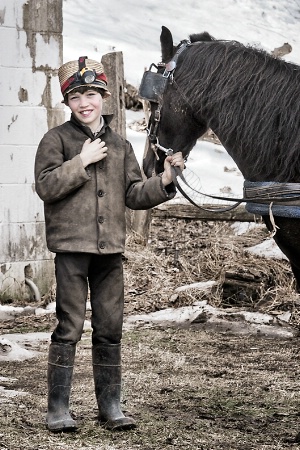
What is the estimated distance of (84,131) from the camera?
4238mm

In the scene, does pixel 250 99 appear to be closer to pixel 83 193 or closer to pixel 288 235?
pixel 288 235

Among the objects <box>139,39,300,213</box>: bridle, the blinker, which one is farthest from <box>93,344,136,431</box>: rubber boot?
the blinker

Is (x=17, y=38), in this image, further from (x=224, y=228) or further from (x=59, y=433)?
(x=59, y=433)

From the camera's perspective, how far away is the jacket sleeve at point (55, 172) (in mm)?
4070

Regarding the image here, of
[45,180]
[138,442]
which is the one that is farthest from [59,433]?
[45,180]

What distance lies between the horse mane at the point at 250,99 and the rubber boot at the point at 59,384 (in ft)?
3.79

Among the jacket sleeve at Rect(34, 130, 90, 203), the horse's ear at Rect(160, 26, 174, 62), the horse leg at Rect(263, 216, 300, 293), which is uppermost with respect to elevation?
the horse's ear at Rect(160, 26, 174, 62)

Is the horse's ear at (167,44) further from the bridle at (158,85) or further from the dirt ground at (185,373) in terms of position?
the dirt ground at (185,373)

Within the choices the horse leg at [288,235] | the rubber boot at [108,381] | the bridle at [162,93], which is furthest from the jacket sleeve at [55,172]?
the horse leg at [288,235]

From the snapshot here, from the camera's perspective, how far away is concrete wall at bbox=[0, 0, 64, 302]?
24.7 feet

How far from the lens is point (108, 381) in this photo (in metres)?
4.27

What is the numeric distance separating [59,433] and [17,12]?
439 centimetres

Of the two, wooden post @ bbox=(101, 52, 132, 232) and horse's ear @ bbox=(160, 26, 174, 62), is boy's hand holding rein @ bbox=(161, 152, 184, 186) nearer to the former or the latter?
horse's ear @ bbox=(160, 26, 174, 62)

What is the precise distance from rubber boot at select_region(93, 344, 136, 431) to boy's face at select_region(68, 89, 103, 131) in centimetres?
103
